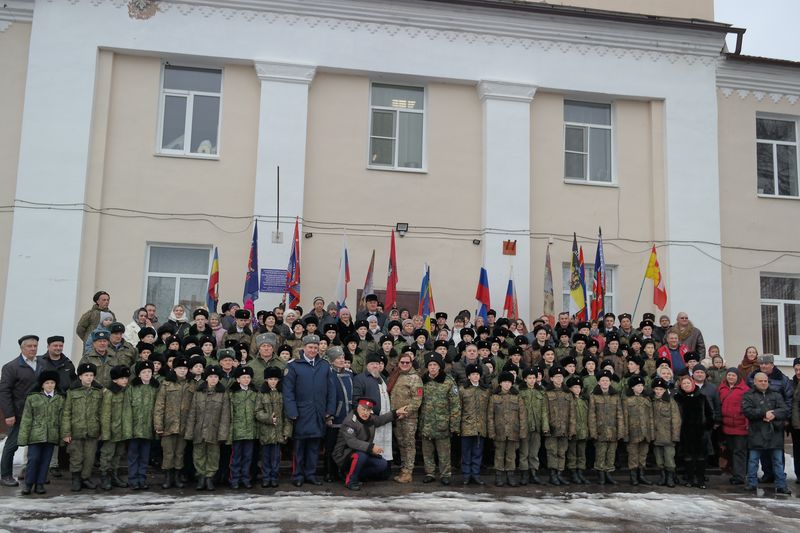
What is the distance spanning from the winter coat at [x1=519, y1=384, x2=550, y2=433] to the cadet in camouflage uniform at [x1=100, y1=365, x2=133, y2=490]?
4.89 m

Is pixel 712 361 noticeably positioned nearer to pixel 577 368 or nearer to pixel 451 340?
pixel 577 368

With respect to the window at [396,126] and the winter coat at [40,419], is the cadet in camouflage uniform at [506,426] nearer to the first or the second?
the winter coat at [40,419]

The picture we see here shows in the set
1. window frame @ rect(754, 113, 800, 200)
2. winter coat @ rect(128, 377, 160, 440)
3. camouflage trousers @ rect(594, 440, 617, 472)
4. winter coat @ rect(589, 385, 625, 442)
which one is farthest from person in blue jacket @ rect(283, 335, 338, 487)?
window frame @ rect(754, 113, 800, 200)

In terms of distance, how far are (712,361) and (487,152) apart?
5.67 m

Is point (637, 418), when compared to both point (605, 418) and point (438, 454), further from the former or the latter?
point (438, 454)

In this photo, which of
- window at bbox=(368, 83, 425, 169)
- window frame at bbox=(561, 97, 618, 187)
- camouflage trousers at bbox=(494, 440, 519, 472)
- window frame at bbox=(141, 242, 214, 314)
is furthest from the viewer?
window frame at bbox=(561, 97, 618, 187)

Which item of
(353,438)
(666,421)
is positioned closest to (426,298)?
(353,438)

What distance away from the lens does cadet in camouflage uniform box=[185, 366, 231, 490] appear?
8.80 m

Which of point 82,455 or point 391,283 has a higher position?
point 391,283

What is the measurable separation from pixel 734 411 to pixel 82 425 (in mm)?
8387

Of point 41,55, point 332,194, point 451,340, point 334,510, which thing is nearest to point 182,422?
point 334,510

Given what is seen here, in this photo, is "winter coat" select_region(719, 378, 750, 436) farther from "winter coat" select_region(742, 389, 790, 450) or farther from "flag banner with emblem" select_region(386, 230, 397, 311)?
"flag banner with emblem" select_region(386, 230, 397, 311)

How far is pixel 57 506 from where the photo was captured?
25.6ft

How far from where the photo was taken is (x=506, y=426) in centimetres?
948
